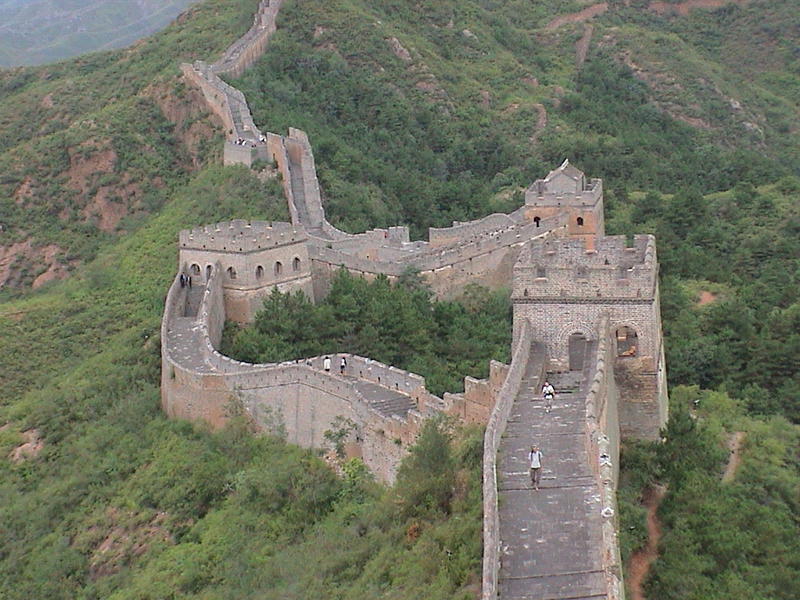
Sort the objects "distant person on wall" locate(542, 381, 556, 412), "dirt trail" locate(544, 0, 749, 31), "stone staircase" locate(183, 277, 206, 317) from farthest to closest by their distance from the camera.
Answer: "dirt trail" locate(544, 0, 749, 31) < "stone staircase" locate(183, 277, 206, 317) < "distant person on wall" locate(542, 381, 556, 412)

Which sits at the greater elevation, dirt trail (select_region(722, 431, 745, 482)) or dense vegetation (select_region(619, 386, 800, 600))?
dense vegetation (select_region(619, 386, 800, 600))

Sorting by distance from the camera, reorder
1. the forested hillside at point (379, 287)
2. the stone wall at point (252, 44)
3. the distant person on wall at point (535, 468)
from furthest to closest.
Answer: the stone wall at point (252, 44), the forested hillside at point (379, 287), the distant person on wall at point (535, 468)

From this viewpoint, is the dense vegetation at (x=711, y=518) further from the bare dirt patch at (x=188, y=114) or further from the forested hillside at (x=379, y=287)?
the bare dirt patch at (x=188, y=114)

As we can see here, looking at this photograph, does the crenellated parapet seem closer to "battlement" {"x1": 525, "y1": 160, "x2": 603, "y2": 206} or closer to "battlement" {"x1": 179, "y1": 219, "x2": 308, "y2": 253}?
Answer: "battlement" {"x1": 179, "y1": 219, "x2": 308, "y2": 253}

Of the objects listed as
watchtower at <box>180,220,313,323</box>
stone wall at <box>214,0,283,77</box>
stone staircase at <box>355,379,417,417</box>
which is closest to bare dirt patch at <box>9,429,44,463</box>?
watchtower at <box>180,220,313,323</box>

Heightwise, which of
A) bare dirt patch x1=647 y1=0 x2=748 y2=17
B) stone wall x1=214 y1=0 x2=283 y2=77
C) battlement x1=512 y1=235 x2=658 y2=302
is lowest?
bare dirt patch x1=647 y1=0 x2=748 y2=17

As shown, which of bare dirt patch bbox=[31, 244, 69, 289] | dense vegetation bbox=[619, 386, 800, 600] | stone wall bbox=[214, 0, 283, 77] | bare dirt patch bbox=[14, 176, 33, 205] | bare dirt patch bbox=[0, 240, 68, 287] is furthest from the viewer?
stone wall bbox=[214, 0, 283, 77]

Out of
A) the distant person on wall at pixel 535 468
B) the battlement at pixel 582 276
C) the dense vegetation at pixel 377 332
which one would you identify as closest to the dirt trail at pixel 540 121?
the dense vegetation at pixel 377 332
